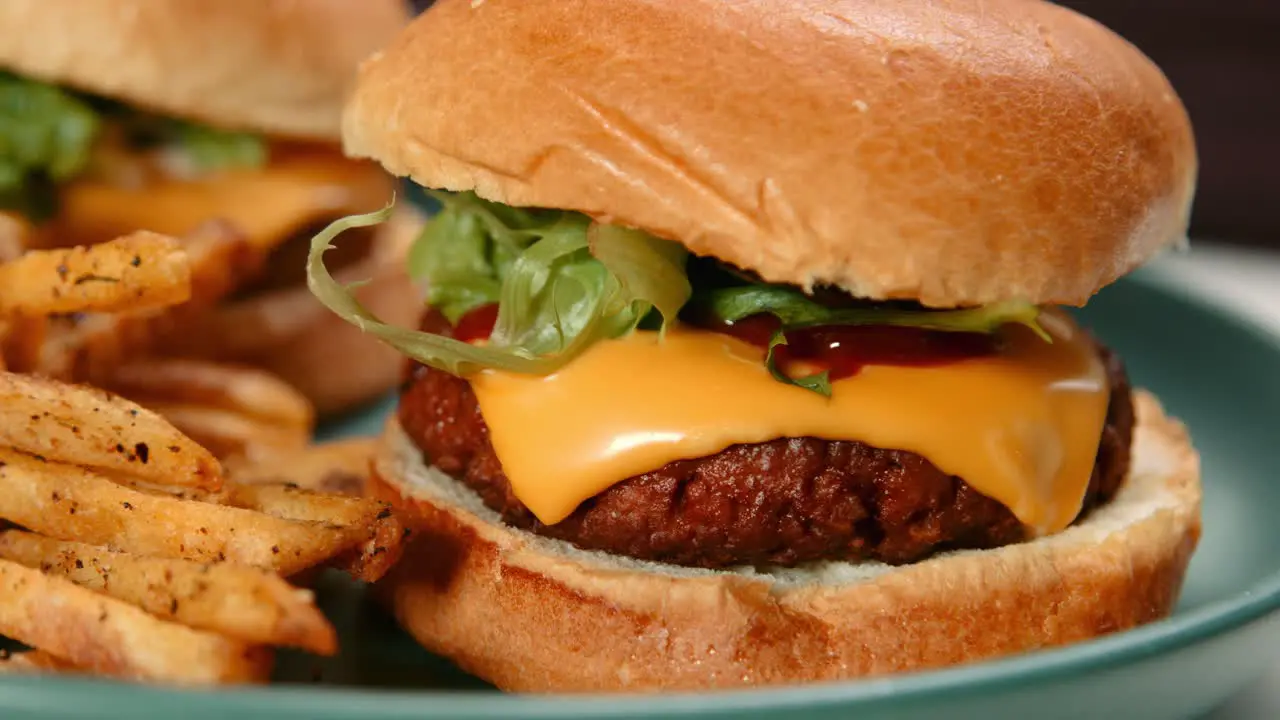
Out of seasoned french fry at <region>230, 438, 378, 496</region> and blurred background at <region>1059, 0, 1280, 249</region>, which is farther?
blurred background at <region>1059, 0, 1280, 249</region>

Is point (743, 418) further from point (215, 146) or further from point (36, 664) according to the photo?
point (215, 146)

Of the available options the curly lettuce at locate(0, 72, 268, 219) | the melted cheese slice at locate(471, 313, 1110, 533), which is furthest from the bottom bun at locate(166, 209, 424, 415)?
the melted cheese slice at locate(471, 313, 1110, 533)

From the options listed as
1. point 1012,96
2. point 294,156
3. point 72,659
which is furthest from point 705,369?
point 294,156

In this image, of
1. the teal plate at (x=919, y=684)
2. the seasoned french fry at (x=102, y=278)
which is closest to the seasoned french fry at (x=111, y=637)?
the teal plate at (x=919, y=684)

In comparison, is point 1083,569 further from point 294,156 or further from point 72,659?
point 294,156

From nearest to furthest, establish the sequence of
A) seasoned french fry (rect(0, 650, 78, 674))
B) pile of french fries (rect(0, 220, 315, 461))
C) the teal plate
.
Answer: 1. the teal plate
2. seasoned french fry (rect(0, 650, 78, 674))
3. pile of french fries (rect(0, 220, 315, 461))

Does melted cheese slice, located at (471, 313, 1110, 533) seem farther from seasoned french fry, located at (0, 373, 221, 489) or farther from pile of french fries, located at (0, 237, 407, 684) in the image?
seasoned french fry, located at (0, 373, 221, 489)

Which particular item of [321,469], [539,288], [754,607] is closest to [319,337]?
[321,469]
